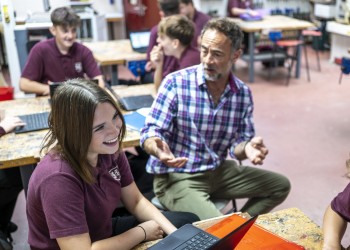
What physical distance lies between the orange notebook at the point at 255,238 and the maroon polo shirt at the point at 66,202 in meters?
0.38

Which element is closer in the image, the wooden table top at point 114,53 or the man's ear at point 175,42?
the man's ear at point 175,42

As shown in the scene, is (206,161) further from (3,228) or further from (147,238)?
(3,228)

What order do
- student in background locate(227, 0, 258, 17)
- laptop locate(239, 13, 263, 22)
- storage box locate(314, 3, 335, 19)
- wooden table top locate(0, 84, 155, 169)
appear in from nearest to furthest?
wooden table top locate(0, 84, 155, 169), laptop locate(239, 13, 263, 22), student in background locate(227, 0, 258, 17), storage box locate(314, 3, 335, 19)

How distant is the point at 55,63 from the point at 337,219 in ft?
7.45

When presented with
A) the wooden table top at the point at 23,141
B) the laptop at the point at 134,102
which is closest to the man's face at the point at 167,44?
the laptop at the point at 134,102

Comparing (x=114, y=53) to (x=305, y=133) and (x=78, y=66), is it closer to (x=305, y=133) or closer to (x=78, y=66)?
(x=78, y=66)

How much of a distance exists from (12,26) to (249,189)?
3.20 m

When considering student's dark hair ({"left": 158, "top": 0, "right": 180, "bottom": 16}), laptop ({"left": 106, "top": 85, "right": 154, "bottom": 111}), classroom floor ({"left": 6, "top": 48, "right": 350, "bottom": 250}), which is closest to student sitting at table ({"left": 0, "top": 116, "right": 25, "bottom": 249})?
classroom floor ({"left": 6, "top": 48, "right": 350, "bottom": 250})

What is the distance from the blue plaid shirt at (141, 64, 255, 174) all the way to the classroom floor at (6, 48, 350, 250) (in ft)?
2.56

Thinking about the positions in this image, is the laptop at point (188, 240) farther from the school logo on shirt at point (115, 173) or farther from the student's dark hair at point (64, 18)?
the student's dark hair at point (64, 18)

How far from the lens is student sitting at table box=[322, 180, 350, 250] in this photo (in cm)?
137

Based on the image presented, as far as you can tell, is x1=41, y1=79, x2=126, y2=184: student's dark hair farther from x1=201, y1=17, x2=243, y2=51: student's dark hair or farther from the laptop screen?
the laptop screen

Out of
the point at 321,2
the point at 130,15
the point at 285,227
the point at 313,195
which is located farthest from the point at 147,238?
the point at 321,2

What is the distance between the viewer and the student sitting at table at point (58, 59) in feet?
9.70
